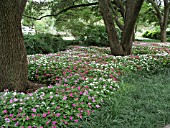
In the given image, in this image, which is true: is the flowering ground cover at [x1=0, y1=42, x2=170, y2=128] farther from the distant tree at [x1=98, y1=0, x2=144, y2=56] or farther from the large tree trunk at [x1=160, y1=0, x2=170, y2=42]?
the large tree trunk at [x1=160, y1=0, x2=170, y2=42]

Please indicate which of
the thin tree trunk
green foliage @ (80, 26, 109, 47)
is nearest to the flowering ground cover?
the thin tree trunk

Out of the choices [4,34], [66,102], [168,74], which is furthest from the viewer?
[168,74]

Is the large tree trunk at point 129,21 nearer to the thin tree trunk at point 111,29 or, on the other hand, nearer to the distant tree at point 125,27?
the distant tree at point 125,27

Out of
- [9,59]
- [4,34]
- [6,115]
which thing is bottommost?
[6,115]

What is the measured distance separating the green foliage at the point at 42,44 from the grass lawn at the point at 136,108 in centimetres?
517

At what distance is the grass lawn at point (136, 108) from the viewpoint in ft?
8.30

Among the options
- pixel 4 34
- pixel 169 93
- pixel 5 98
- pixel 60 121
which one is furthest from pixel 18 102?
pixel 169 93

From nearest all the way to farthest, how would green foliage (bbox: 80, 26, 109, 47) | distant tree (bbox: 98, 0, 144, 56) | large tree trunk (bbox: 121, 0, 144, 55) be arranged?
large tree trunk (bbox: 121, 0, 144, 55)
distant tree (bbox: 98, 0, 144, 56)
green foliage (bbox: 80, 26, 109, 47)

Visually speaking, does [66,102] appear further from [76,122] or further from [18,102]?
[18,102]

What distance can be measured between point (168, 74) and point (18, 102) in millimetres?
3675

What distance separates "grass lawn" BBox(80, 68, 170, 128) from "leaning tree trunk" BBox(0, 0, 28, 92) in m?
1.61

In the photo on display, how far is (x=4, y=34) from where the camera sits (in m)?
3.19

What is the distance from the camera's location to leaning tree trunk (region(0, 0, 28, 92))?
Result: 124 inches

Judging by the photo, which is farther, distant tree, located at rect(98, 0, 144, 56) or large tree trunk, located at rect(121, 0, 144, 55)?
distant tree, located at rect(98, 0, 144, 56)
